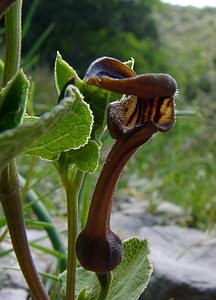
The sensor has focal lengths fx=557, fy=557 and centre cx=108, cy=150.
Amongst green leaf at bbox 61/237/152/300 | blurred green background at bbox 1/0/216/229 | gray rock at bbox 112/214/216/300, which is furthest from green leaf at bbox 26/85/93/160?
blurred green background at bbox 1/0/216/229

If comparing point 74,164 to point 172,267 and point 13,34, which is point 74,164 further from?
point 172,267

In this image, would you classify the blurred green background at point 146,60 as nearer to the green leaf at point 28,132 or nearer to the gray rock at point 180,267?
the gray rock at point 180,267

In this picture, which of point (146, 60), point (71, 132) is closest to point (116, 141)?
point (71, 132)

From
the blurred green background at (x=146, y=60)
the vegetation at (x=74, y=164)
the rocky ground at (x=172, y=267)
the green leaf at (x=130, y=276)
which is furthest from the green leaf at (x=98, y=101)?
the blurred green background at (x=146, y=60)

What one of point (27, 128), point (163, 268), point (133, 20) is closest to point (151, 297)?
point (163, 268)

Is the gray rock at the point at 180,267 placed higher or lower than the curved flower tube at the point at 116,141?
lower

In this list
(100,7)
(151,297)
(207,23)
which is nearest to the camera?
(151,297)

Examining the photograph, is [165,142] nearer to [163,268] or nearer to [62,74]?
[163,268]

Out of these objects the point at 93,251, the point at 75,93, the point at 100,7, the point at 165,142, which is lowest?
the point at 165,142
